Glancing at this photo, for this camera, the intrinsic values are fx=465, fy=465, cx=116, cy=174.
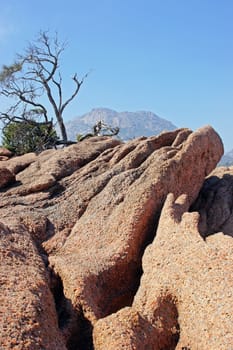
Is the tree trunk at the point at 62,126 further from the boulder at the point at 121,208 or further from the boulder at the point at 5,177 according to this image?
the boulder at the point at 5,177

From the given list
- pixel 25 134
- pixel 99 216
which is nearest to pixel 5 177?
pixel 99 216

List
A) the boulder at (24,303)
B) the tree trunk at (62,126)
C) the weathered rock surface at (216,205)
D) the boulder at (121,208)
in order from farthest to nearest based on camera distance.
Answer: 1. the tree trunk at (62,126)
2. the weathered rock surface at (216,205)
3. the boulder at (121,208)
4. the boulder at (24,303)

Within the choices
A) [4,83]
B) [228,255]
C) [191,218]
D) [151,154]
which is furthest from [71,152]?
[4,83]

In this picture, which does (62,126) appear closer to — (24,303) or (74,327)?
(74,327)

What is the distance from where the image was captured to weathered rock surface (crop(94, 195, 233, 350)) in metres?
4.96

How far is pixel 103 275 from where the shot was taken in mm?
6434

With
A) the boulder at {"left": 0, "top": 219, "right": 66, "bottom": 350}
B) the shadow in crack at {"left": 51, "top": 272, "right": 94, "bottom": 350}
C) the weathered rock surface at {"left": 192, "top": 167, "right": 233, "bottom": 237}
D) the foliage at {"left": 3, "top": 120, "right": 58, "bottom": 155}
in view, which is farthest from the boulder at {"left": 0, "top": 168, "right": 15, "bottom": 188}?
the foliage at {"left": 3, "top": 120, "right": 58, "bottom": 155}

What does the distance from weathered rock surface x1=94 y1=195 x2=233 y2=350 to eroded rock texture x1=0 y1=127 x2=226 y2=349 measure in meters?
0.03

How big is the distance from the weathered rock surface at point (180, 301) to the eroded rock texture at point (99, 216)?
28 millimetres

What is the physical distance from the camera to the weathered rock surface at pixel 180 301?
496 centimetres

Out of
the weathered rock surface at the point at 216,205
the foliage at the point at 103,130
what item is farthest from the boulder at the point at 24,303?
the foliage at the point at 103,130

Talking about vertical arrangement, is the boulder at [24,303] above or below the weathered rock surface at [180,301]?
above

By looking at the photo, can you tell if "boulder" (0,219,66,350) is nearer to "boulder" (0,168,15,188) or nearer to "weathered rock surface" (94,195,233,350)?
"weathered rock surface" (94,195,233,350)

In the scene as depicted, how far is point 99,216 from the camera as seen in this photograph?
7684 millimetres
